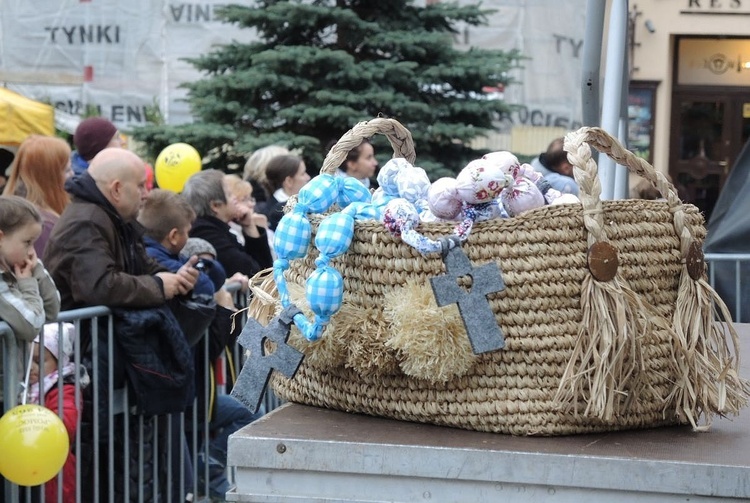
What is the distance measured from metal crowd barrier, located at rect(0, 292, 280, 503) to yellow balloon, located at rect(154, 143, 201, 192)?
339 cm

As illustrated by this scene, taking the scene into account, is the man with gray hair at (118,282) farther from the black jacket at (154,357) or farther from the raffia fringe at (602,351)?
the raffia fringe at (602,351)

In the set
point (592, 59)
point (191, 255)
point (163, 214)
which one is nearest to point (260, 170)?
point (191, 255)

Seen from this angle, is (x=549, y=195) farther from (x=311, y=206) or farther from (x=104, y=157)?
(x=104, y=157)

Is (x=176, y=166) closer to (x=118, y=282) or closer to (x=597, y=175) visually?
(x=118, y=282)

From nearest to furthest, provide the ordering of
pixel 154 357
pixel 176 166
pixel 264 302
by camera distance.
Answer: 1. pixel 264 302
2. pixel 154 357
3. pixel 176 166

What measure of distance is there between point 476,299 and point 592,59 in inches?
57.1

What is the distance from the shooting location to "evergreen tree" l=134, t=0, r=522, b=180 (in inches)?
389

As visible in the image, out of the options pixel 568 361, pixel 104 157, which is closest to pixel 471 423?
pixel 568 361

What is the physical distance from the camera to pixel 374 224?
2.09 m

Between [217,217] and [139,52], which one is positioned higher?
[139,52]

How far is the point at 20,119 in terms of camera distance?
29.8ft

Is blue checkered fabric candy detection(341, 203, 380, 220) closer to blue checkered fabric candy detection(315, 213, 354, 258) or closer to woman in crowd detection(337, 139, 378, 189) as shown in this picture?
blue checkered fabric candy detection(315, 213, 354, 258)

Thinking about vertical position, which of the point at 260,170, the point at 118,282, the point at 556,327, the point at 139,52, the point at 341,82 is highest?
the point at 139,52

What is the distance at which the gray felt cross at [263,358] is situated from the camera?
7.05ft
